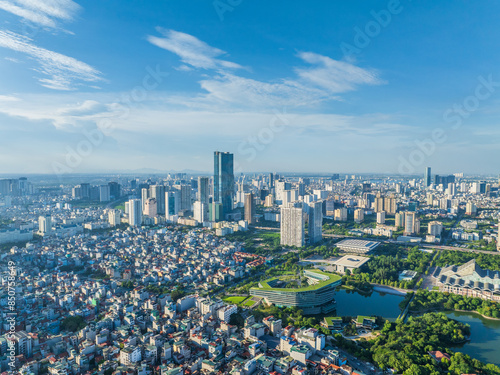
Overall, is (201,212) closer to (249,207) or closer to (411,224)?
(249,207)

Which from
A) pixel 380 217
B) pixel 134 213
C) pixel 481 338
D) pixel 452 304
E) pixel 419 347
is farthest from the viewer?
pixel 380 217

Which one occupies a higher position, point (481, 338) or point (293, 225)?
point (293, 225)

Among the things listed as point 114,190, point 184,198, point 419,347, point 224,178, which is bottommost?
point 419,347

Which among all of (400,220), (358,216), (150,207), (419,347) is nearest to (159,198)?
(150,207)

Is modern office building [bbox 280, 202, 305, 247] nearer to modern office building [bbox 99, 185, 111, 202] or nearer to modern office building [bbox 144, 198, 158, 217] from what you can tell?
modern office building [bbox 144, 198, 158, 217]

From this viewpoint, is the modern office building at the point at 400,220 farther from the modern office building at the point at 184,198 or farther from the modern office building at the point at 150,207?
the modern office building at the point at 150,207

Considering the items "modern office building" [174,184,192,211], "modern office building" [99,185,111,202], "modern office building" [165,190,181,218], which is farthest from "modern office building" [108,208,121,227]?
"modern office building" [99,185,111,202]

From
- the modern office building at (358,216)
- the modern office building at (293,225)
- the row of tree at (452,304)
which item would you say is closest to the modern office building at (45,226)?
the modern office building at (293,225)

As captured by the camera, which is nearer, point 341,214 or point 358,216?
point 358,216

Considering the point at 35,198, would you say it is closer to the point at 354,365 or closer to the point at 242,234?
the point at 242,234
